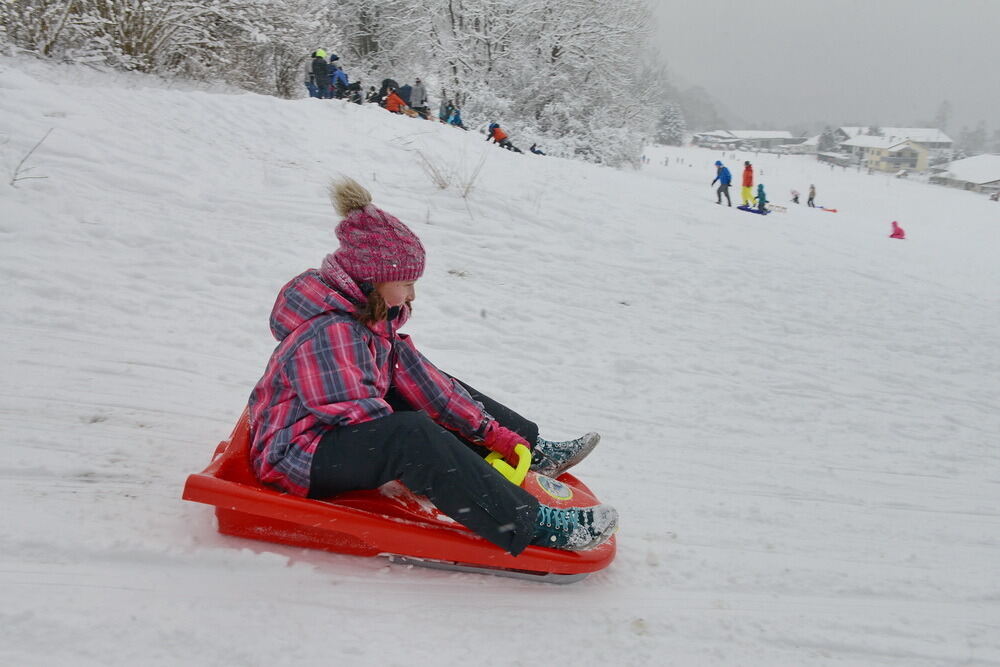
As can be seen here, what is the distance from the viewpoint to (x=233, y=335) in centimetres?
330

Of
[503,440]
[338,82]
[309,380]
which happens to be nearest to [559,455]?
[503,440]

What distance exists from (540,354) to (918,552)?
206 cm

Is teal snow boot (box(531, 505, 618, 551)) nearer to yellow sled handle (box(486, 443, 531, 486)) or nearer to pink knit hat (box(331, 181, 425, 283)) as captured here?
yellow sled handle (box(486, 443, 531, 486))

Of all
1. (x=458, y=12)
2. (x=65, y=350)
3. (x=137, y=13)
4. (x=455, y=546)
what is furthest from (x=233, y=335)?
(x=458, y=12)

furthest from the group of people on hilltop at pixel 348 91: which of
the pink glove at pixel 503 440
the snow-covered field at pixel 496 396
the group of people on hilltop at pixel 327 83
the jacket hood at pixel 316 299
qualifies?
the jacket hood at pixel 316 299

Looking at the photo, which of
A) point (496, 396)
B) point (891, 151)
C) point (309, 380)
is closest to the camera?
point (309, 380)

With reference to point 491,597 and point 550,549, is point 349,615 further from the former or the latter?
point 550,549

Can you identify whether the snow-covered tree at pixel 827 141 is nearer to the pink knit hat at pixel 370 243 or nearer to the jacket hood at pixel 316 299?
the pink knit hat at pixel 370 243

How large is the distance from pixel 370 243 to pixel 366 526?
819 mm

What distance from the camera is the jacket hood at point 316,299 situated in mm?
1894

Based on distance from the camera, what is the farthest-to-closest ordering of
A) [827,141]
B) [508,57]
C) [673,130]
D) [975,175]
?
1. [827,141]
2. [673,130]
3. [975,175]
4. [508,57]

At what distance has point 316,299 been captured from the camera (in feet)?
6.22

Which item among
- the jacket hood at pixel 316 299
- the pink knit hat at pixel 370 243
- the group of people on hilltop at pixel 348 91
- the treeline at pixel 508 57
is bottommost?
the jacket hood at pixel 316 299

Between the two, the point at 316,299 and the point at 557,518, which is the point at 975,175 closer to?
the point at 557,518
